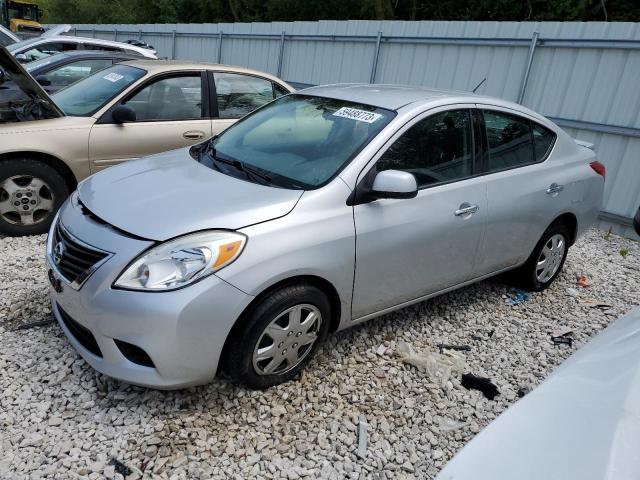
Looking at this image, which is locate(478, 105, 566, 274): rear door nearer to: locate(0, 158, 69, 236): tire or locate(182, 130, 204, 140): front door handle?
locate(182, 130, 204, 140): front door handle

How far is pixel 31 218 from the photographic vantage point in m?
4.55

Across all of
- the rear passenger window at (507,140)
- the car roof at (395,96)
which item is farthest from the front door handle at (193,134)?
the rear passenger window at (507,140)

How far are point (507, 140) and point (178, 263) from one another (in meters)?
2.61

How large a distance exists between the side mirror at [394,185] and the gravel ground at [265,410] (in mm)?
1118

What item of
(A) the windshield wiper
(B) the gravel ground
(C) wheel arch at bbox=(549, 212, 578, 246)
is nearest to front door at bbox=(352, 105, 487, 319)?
(B) the gravel ground

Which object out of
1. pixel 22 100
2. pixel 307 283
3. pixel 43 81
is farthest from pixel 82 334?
pixel 43 81

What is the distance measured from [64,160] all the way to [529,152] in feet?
13.0

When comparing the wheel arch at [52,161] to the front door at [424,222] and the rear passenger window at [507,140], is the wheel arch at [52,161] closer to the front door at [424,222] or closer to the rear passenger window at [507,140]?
the front door at [424,222]

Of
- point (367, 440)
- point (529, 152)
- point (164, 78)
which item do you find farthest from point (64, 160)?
point (529, 152)

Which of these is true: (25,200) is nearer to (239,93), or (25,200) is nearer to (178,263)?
(239,93)

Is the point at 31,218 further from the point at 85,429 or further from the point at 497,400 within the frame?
the point at 497,400

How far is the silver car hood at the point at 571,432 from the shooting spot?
137 centimetres

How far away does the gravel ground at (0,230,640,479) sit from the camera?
238cm

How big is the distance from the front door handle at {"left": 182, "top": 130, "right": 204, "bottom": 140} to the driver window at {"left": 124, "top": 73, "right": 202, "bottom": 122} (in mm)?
174
